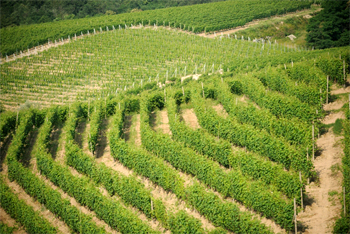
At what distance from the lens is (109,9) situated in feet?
365

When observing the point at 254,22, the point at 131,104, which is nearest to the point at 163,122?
the point at 131,104

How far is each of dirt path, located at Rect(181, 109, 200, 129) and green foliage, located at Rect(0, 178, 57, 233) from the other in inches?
574

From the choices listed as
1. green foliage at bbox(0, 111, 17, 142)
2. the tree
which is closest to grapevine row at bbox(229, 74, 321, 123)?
green foliage at bbox(0, 111, 17, 142)

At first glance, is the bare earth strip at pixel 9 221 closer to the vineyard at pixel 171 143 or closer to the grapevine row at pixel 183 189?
the vineyard at pixel 171 143

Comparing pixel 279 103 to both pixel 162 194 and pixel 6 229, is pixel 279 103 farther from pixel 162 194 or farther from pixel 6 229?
pixel 6 229

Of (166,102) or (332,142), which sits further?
(166,102)

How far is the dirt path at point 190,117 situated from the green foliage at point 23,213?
14.6 metres

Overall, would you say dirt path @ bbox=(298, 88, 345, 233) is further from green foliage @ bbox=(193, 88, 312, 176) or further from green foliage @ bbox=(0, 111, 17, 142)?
green foliage @ bbox=(0, 111, 17, 142)

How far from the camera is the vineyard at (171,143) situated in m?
22.8

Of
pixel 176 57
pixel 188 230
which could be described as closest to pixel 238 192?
pixel 188 230

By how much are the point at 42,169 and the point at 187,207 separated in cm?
1047

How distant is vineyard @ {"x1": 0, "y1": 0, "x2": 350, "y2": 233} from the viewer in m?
22.8

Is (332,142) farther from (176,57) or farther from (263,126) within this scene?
(176,57)

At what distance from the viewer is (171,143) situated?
2831 centimetres
